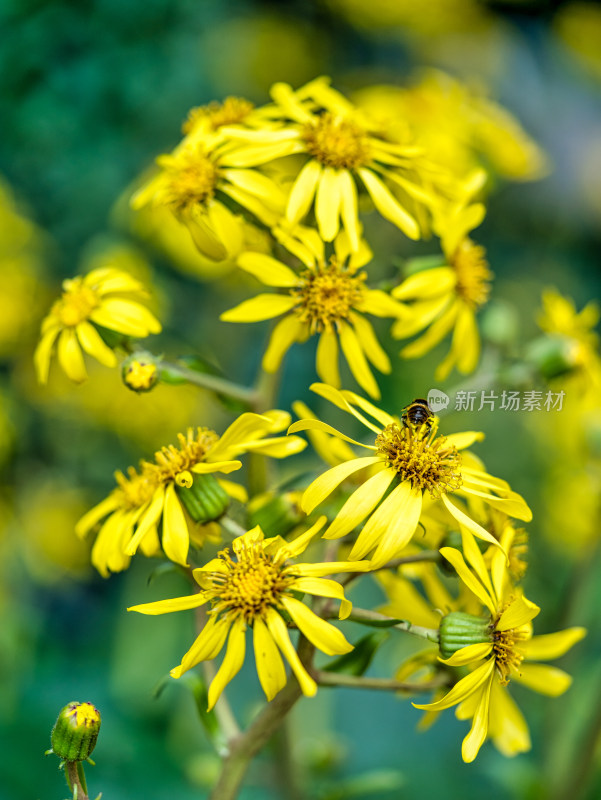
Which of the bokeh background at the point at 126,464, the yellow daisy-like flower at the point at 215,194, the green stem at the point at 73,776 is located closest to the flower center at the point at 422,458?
the yellow daisy-like flower at the point at 215,194

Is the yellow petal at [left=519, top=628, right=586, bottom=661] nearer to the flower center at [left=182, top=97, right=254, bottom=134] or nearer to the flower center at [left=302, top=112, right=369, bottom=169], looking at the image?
the flower center at [left=302, top=112, right=369, bottom=169]

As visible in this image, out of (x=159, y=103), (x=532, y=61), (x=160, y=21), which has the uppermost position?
(x=532, y=61)

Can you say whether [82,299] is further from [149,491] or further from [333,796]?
[333,796]

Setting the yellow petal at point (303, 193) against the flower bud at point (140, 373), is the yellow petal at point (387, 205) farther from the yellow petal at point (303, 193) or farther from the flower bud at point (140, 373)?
the flower bud at point (140, 373)

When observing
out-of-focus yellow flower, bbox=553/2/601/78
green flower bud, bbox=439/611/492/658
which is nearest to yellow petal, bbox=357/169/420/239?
green flower bud, bbox=439/611/492/658

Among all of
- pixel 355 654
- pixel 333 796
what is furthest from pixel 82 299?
pixel 333 796

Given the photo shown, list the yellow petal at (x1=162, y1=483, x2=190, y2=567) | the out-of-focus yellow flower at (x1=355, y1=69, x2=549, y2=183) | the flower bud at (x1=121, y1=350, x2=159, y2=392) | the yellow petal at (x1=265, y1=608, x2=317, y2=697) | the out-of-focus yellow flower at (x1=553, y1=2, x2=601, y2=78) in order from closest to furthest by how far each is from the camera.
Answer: the yellow petal at (x1=265, y1=608, x2=317, y2=697)
the yellow petal at (x1=162, y1=483, x2=190, y2=567)
the flower bud at (x1=121, y1=350, x2=159, y2=392)
the out-of-focus yellow flower at (x1=355, y1=69, x2=549, y2=183)
the out-of-focus yellow flower at (x1=553, y1=2, x2=601, y2=78)
